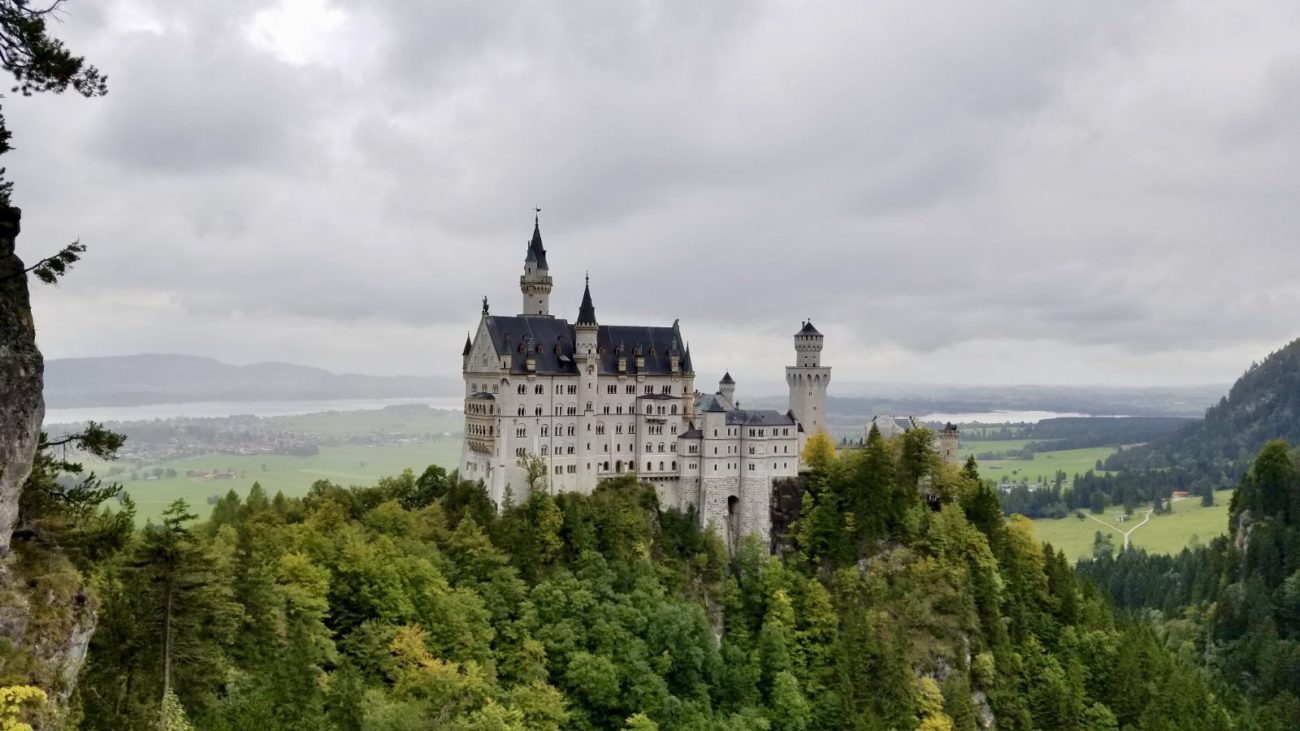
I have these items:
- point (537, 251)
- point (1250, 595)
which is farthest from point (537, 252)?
point (1250, 595)

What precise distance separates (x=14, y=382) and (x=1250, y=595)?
128793mm

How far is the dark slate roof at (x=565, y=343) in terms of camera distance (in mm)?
84000

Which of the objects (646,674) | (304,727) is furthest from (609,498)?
(304,727)

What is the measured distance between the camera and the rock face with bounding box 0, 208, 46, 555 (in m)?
27.6

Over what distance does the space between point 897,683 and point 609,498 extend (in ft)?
87.9

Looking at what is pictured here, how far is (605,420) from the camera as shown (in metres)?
87.9

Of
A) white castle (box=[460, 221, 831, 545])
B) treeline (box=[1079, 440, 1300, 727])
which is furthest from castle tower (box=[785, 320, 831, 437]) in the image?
treeline (box=[1079, 440, 1300, 727])

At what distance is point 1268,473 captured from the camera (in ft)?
429

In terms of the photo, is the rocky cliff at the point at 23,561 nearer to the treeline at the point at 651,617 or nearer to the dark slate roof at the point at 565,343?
the treeline at the point at 651,617

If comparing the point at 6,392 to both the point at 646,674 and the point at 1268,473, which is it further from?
the point at 1268,473

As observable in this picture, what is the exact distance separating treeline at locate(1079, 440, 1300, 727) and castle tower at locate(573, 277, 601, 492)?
229 ft

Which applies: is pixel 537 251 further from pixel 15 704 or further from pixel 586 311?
pixel 15 704

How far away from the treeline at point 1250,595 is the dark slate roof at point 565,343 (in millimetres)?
67819

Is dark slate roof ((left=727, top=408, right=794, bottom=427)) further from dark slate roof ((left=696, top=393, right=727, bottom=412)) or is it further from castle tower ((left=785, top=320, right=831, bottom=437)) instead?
castle tower ((left=785, top=320, right=831, bottom=437))
